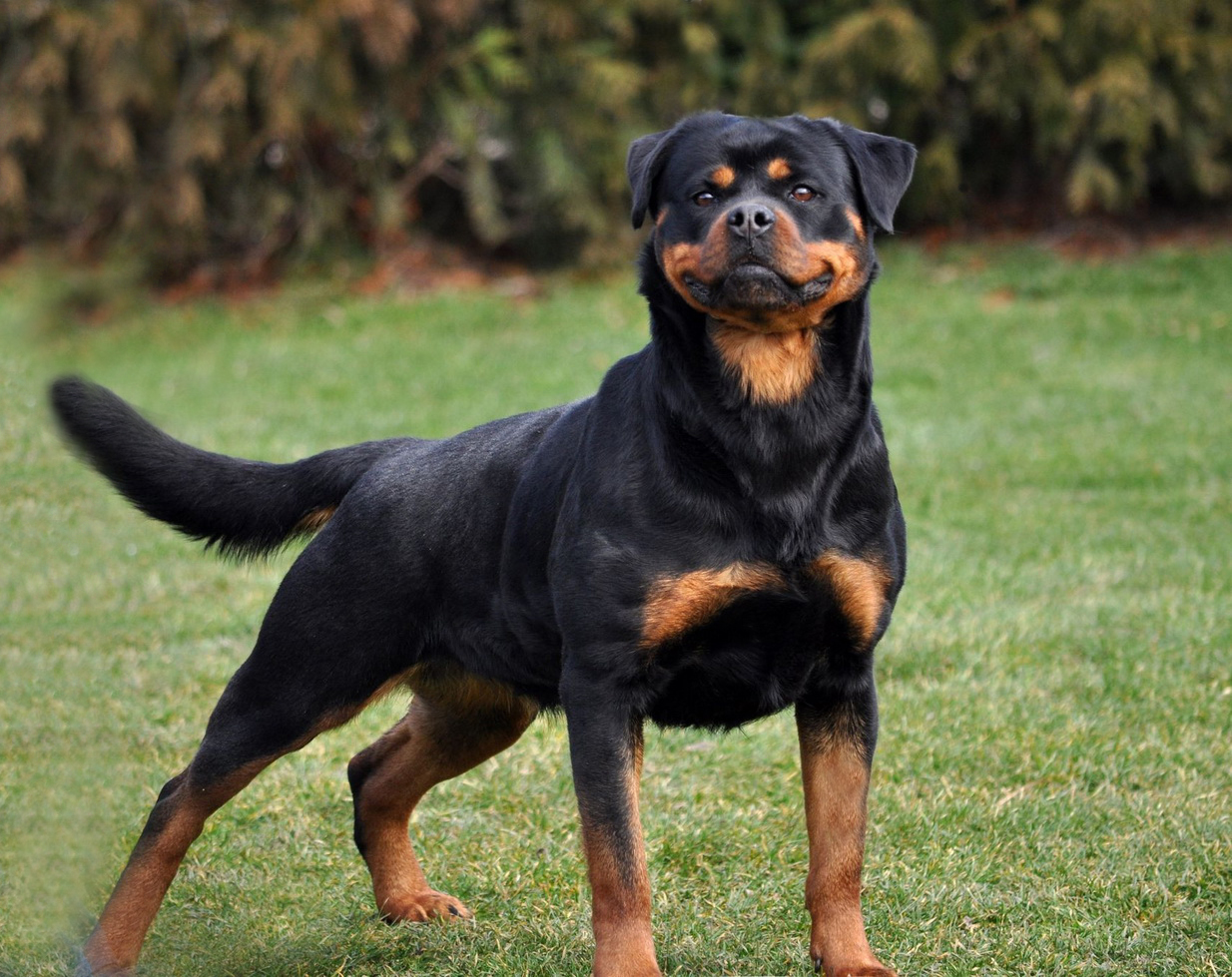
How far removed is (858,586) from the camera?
3.38 meters

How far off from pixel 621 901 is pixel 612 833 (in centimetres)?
14

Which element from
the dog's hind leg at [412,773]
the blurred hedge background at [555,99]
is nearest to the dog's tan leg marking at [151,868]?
the dog's hind leg at [412,773]

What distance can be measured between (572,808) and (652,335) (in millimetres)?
1935

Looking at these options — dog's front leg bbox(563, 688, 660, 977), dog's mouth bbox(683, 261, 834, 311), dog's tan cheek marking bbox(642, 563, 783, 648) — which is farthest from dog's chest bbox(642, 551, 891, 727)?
dog's mouth bbox(683, 261, 834, 311)

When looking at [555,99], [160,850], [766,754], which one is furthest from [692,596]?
[555,99]

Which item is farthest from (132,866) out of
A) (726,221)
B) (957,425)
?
(957,425)

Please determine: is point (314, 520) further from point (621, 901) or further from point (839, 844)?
point (839, 844)

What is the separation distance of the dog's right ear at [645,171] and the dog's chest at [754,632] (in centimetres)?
91

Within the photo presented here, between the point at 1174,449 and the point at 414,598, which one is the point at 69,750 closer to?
the point at 414,598

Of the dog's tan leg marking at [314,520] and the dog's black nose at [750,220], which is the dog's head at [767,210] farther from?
the dog's tan leg marking at [314,520]

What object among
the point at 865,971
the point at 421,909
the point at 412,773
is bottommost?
the point at 421,909

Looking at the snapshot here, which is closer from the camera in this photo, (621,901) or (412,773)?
(621,901)

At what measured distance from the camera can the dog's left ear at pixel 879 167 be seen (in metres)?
3.57

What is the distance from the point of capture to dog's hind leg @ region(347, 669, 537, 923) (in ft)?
13.8
